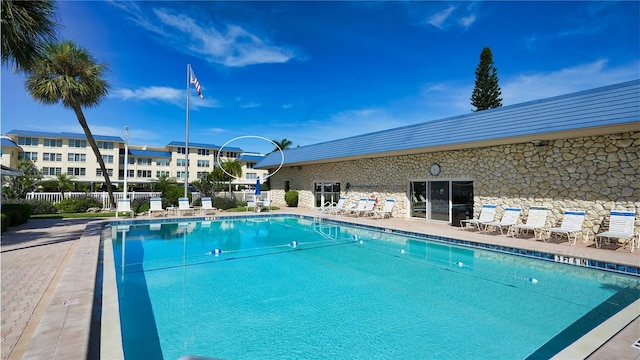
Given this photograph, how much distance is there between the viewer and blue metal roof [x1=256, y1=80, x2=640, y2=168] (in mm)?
7945

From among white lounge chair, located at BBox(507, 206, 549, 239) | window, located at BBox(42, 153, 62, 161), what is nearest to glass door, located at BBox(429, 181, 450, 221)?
white lounge chair, located at BBox(507, 206, 549, 239)

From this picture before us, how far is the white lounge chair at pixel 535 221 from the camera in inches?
369

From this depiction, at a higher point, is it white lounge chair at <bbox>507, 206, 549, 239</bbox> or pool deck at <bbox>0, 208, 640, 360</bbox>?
white lounge chair at <bbox>507, 206, 549, 239</bbox>

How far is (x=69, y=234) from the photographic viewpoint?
9.29 metres

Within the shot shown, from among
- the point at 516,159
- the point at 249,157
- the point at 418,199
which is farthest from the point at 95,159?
the point at 516,159

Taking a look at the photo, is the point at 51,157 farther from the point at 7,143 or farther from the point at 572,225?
the point at 572,225

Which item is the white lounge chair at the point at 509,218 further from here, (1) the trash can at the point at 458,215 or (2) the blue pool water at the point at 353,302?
(2) the blue pool water at the point at 353,302

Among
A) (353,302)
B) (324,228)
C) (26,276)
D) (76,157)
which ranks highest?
(76,157)

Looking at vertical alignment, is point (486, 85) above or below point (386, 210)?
above

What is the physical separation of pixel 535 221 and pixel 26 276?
12042 mm

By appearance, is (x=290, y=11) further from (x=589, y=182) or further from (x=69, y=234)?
(x=589, y=182)

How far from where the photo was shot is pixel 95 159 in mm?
43250

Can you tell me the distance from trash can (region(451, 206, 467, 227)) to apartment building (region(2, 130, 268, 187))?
27.3 metres

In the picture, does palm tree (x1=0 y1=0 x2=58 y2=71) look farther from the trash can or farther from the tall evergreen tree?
the tall evergreen tree
